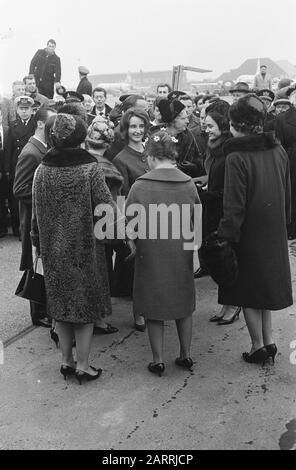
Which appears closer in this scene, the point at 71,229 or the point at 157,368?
the point at 71,229

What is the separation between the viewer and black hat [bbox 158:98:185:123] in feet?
16.9

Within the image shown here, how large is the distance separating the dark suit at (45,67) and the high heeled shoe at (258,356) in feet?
29.6

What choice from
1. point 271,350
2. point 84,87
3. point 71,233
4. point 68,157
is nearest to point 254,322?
point 271,350

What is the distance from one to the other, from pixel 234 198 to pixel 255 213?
181 mm

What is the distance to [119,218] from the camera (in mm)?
3576

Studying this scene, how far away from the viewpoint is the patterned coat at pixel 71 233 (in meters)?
3.43

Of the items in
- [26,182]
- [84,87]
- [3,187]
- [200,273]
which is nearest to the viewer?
[26,182]

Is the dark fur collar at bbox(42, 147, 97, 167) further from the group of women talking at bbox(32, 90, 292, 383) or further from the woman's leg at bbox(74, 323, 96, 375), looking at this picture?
the woman's leg at bbox(74, 323, 96, 375)

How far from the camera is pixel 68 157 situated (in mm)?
3445

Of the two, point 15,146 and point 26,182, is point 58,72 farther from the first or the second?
point 26,182

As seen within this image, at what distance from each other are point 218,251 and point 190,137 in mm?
2192

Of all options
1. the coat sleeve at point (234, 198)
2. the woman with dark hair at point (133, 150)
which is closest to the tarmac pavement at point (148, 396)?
the woman with dark hair at point (133, 150)

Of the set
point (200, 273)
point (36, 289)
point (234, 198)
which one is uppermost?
point (234, 198)
